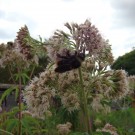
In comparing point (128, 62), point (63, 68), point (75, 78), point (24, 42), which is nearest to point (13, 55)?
point (24, 42)

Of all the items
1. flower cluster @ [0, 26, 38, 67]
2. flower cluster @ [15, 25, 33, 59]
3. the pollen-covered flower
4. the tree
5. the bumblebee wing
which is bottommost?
the pollen-covered flower

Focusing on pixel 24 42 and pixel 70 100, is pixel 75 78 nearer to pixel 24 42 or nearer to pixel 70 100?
pixel 70 100

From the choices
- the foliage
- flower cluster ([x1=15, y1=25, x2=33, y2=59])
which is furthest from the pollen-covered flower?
flower cluster ([x1=15, y1=25, x2=33, y2=59])

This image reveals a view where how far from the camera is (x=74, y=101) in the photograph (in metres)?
3.62

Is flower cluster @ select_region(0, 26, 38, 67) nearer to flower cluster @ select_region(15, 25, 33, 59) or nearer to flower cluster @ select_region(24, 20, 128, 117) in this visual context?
flower cluster @ select_region(15, 25, 33, 59)

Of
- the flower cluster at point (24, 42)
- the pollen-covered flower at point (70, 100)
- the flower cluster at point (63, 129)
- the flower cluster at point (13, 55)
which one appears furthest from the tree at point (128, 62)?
the pollen-covered flower at point (70, 100)

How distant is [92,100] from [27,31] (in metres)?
0.80

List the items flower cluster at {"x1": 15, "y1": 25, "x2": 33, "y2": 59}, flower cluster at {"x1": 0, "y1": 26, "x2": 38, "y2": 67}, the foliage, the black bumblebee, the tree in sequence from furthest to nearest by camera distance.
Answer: the tree
flower cluster at {"x1": 0, "y1": 26, "x2": 38, "y2": 67}
flower cluster at {"x1": 15, "y1": 25, "x2": 33, "y2": 59}
the foliage
the black bumblebee

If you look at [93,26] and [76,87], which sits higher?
[93,26]

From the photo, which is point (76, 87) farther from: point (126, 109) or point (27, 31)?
point (126, 109)

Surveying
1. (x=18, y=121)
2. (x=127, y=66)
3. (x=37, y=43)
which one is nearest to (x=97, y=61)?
(x=37, y=43)

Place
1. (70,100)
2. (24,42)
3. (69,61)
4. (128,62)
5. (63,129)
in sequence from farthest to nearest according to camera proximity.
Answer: (128,62) → (63,129) → (24,42) → (70,100) → (69,61)

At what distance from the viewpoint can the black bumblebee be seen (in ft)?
11.1

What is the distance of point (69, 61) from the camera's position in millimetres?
3412
